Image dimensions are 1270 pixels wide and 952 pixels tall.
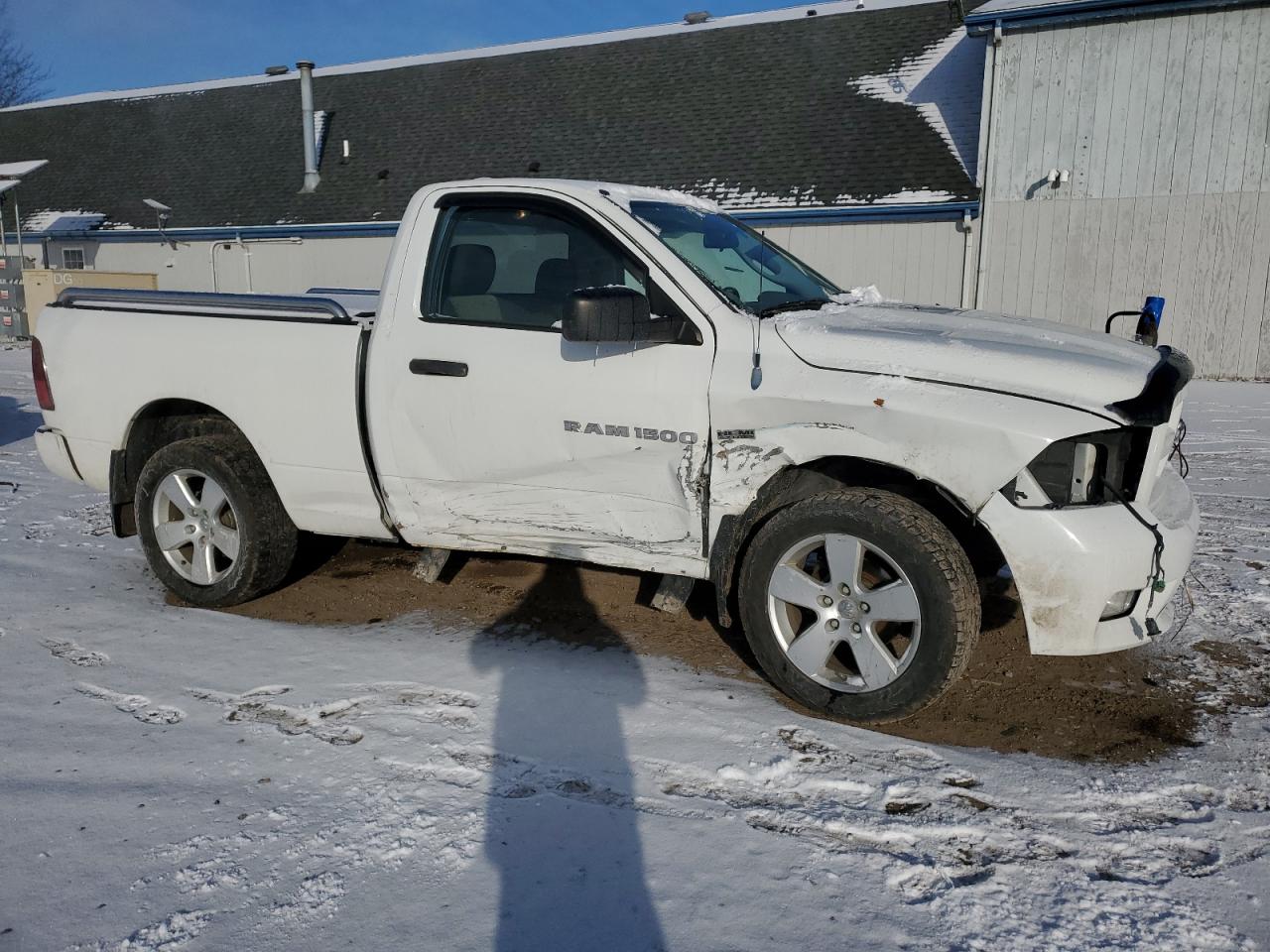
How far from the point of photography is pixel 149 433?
514cm

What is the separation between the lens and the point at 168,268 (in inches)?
941

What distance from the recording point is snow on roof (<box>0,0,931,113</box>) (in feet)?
70.5

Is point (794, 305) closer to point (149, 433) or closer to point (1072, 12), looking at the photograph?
point (149, 433)

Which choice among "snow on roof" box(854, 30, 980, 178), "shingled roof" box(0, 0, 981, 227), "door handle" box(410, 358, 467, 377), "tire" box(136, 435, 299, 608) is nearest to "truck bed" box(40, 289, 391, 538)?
Result: "tire" box(136, 435, 299, 608)

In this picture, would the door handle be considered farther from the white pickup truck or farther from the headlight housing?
the headlight housing

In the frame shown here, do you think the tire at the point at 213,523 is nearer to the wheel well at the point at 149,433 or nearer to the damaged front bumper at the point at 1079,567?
the wheel well at the point at 149,433

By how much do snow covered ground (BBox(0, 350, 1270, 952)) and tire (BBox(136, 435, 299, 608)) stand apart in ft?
1.40

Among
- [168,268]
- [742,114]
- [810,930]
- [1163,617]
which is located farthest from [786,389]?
[168,268]

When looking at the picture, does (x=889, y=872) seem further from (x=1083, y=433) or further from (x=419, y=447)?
(x=419, y=447)

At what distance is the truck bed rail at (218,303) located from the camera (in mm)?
4613

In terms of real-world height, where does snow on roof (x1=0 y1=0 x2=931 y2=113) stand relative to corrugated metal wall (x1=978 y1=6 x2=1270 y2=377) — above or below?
above

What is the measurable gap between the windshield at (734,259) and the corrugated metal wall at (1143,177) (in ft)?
40.4

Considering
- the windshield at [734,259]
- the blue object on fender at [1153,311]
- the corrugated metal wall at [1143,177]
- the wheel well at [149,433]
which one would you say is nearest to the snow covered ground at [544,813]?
the wheel well at [149,433]

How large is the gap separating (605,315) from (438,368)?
37.4 inches
